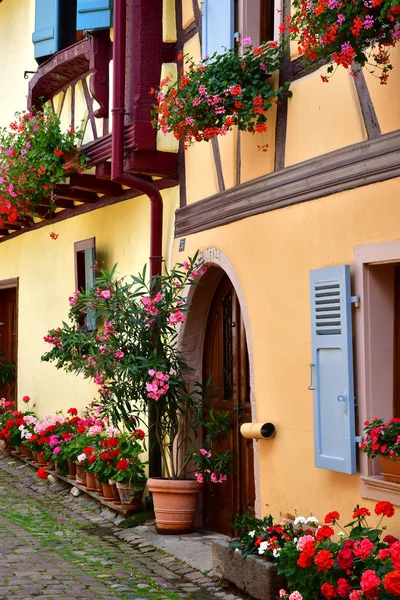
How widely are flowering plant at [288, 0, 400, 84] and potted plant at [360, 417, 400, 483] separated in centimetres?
175

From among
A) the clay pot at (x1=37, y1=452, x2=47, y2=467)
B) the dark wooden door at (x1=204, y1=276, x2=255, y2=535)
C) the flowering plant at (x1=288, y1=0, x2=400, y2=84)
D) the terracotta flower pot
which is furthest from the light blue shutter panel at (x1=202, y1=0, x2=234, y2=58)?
the clay pot at (x1=37, y1=452, x2=47, y2=467)

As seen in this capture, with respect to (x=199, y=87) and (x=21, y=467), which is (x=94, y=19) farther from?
(x=21, y=467)

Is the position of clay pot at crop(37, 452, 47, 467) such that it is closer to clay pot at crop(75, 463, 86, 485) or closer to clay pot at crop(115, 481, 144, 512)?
clay pot at crop(75, 463, 86, 485)

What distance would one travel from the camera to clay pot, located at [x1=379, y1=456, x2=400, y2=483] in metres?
5.09

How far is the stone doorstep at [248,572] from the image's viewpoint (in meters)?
5.48

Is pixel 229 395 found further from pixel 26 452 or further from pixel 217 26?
pixel 26 452

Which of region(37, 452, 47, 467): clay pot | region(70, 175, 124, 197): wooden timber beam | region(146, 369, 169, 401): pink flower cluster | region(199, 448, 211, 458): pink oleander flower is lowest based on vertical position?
region(37, 452, 47, 467): clay pot

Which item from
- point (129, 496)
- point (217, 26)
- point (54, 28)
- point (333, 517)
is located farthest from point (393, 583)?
point (54, 28)

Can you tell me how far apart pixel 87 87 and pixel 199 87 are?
334cm

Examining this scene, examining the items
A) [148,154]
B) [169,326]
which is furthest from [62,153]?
[169,326]

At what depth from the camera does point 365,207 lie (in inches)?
215

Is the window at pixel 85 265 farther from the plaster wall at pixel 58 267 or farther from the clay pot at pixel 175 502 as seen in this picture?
the clay pot at pixel 175 502

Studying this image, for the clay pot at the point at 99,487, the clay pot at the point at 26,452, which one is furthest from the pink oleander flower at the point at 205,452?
the clay pot at the point at 26,452

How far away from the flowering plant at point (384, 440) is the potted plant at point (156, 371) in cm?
258
